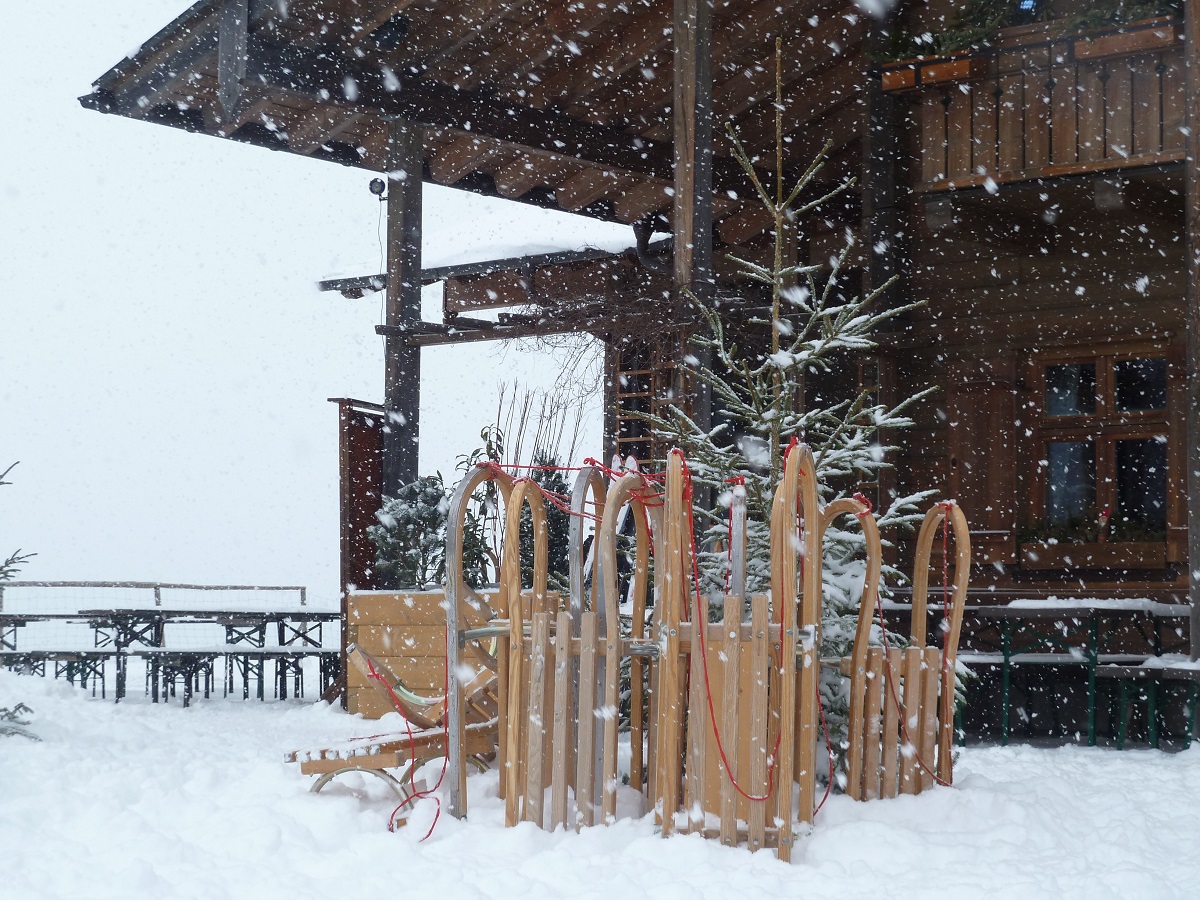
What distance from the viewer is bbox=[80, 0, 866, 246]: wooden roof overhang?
11477mm

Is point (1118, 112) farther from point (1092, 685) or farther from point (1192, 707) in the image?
point (1192, 707)

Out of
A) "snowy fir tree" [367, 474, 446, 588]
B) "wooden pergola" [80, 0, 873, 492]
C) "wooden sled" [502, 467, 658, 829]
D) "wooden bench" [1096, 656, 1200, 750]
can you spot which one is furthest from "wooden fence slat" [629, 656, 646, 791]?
"snowy fir tree" [367, 474, 446, 588]

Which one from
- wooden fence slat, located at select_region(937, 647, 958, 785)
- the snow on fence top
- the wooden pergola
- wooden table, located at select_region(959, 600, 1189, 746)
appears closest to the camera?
wooden fence slat, located at select_region(937, 647, 958, 785)

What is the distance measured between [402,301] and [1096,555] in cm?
654

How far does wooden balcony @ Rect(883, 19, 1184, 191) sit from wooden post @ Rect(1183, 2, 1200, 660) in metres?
0.44

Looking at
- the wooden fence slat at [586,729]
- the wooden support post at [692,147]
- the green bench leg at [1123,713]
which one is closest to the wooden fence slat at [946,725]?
the wooden fence slat at [586,729]

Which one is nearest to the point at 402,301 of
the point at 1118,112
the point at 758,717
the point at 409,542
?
the point at 409,542

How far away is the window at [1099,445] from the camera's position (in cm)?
1206

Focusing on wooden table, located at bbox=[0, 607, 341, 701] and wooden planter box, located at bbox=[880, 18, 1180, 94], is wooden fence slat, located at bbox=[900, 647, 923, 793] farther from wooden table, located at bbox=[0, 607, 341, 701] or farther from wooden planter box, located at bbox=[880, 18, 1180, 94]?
wooden table, located at bbox=[0, 607, 341, 701]

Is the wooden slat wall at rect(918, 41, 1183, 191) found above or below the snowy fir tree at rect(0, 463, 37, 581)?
above

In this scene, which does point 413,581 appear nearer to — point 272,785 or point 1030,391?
point 272,785

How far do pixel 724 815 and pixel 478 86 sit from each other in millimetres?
9004

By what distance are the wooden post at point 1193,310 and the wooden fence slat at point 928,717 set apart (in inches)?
147

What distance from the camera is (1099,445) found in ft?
40.1
